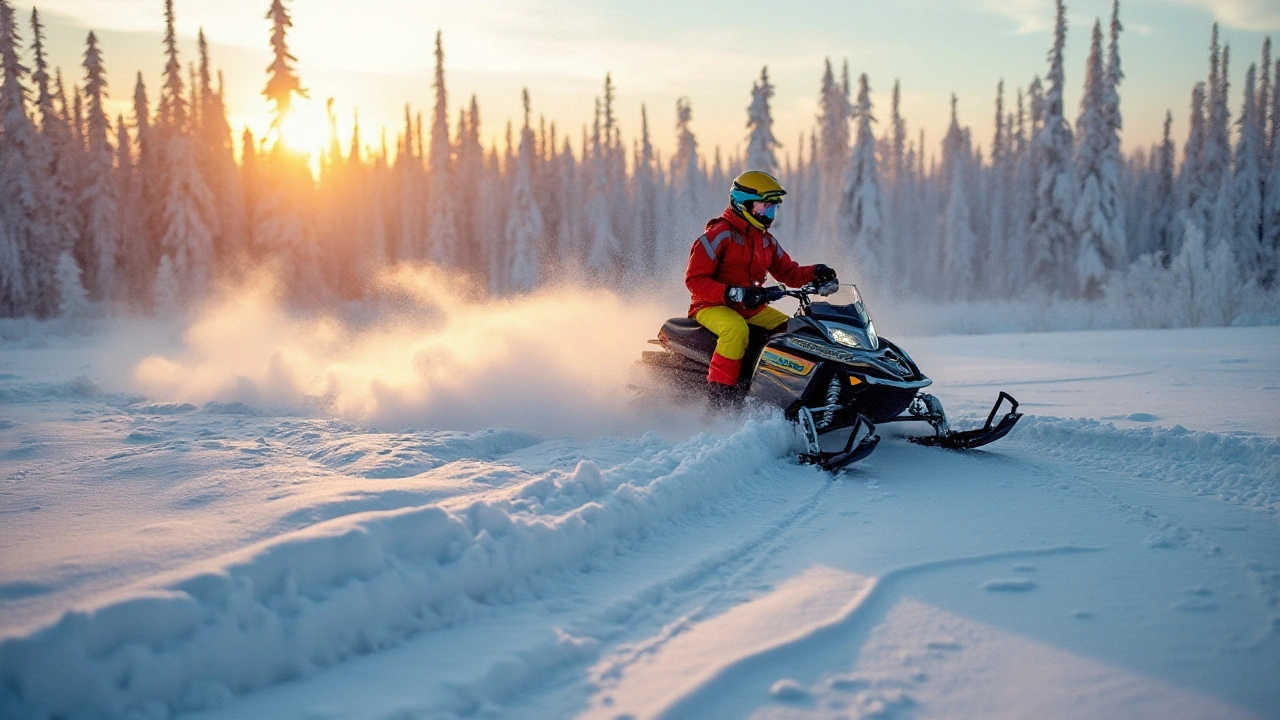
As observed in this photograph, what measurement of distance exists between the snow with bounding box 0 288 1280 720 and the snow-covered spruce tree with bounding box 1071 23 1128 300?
30524 mm

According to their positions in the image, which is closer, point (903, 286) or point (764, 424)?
point (764, 424)

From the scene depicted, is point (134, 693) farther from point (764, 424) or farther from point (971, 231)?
point (971, 231)

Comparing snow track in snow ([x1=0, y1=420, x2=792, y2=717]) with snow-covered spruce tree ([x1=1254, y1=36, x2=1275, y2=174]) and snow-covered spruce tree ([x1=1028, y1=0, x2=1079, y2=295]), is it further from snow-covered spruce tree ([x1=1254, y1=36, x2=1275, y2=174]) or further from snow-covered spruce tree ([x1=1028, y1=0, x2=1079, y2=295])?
snow-covered spruce tree ([x1=1254, y1=36, x2=1275, y2=174])

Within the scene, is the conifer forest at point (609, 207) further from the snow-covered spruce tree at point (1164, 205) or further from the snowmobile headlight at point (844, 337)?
the snowmobile headlight at point (844, 337)

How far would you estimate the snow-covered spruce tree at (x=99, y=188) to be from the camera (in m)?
Result: 36.0

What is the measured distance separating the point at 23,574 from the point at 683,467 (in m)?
3.17

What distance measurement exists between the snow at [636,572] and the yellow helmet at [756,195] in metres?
1.77

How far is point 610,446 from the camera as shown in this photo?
6.22 m

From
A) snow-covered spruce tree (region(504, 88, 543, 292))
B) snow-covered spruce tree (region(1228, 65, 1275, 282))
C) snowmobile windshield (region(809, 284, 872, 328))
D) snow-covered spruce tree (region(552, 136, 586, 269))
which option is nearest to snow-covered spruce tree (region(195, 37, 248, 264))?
snow-covered spruce tree (region(504, 88, 543, 292))

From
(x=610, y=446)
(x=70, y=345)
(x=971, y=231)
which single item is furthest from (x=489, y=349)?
(x=971, y=231)

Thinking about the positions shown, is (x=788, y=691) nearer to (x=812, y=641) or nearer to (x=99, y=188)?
(x=812, y=641)

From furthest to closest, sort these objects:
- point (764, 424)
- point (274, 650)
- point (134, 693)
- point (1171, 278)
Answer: point (1171, 278) < point (764, 424) < point (274, 650) < point (134, 693)

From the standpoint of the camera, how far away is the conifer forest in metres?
31.2

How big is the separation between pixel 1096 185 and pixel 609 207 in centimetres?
2728
